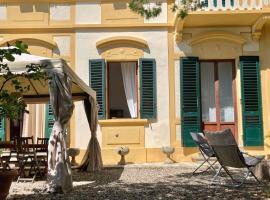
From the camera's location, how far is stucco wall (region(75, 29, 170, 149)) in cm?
1120

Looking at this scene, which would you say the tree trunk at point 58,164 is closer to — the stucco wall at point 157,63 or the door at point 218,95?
the stucco wall at point 157,63

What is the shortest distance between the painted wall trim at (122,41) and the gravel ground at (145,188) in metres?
4.06

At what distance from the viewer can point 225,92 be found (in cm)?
1157

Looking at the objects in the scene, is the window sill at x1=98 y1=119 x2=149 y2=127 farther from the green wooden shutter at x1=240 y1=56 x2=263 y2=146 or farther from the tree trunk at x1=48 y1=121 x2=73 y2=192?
the tree trunk at x1=48 y1=121 x2=73 y2=192

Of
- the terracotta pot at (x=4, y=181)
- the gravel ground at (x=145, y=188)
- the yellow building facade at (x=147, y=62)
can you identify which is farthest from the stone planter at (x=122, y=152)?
the terracotta pot at (x=4, y=181)

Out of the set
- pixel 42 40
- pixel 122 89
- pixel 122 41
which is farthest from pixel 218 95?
pixel 42 40

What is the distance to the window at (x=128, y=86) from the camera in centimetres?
1120

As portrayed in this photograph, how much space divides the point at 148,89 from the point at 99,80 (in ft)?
4.23

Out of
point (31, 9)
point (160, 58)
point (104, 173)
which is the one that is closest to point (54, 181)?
point (104, 173)

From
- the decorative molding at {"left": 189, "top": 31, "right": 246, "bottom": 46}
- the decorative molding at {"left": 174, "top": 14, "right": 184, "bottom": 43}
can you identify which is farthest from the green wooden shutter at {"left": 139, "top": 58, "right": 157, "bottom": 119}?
the decorative molding at {"left": 189, "top": 31, "right": 246, "bottom": 46}

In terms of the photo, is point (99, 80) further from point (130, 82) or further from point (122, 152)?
point (122, 152)

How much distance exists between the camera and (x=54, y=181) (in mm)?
6102

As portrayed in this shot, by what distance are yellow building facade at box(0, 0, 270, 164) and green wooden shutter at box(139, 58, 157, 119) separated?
1.0 inches

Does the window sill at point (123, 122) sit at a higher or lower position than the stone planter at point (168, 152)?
higher
